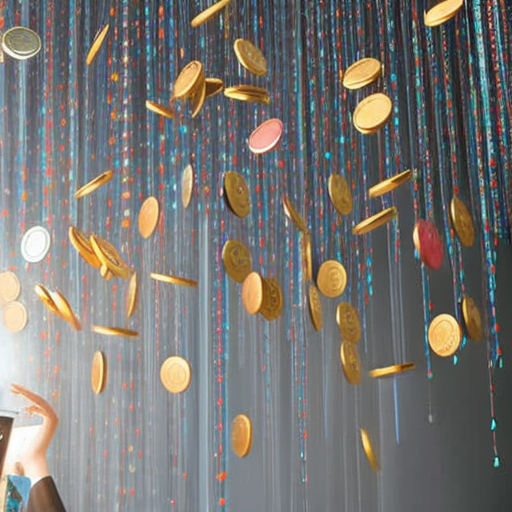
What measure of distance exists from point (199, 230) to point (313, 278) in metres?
0.63

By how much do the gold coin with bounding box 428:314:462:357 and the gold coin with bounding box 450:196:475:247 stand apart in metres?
0.32

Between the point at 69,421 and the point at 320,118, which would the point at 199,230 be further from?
the point at 69,421


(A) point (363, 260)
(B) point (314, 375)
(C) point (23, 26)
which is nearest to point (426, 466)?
(B) point (314, 375)

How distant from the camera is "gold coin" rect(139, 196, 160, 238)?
3.63 m

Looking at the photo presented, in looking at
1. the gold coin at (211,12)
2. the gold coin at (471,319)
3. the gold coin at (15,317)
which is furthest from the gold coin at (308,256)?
the gold coin at (15,317)

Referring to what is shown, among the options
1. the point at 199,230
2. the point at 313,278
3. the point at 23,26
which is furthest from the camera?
the point at 199,230

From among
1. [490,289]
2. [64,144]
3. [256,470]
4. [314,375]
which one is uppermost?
[64,144]

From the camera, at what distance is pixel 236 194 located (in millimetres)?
3576

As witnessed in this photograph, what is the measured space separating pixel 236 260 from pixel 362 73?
0.89 metres

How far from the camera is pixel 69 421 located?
3.91m

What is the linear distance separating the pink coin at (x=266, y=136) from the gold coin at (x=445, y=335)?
972 mm

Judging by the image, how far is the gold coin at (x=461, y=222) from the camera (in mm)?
3643

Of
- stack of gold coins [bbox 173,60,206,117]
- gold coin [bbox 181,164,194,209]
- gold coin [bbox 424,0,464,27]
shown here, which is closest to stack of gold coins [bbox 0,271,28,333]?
gold coin [bbox 181,164,194,209]

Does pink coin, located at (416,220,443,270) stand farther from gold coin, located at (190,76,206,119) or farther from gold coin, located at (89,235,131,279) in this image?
gold coin, located at (89,235,131,279)
